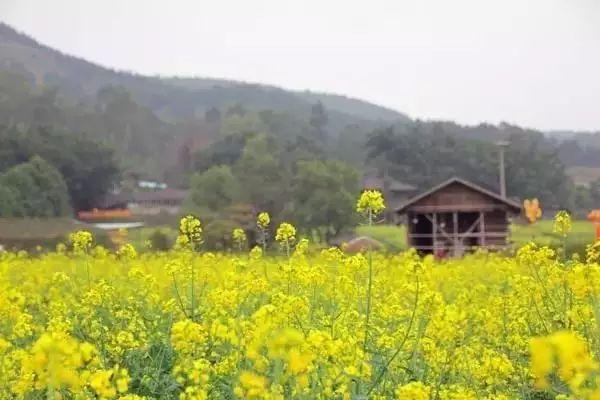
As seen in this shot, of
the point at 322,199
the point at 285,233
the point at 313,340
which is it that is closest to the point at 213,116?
the point at 322,199

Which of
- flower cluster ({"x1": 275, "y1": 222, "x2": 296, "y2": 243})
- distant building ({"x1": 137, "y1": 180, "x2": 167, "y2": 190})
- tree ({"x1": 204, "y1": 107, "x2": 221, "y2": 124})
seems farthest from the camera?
tree ({"x1": 204, "y1": 107, "x2": 221, "y2": 124})

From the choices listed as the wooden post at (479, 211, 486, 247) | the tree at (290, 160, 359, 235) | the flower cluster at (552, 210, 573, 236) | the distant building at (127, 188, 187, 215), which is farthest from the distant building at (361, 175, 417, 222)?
the flower cluster at (552, 210, 573, 236)

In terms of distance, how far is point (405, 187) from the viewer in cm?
4428

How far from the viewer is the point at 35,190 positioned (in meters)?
29.3

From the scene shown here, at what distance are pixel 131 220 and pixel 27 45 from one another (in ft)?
247

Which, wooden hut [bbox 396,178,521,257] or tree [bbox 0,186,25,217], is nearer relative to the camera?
wooden hut [bbox 396,178,521,257]

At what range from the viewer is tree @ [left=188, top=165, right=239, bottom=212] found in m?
31.6

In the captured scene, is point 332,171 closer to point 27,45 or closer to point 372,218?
point 372,218

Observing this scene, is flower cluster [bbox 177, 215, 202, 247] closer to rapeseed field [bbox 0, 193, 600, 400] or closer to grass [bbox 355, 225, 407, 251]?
rapeseed field [bbox 0, 193, 600, 400]

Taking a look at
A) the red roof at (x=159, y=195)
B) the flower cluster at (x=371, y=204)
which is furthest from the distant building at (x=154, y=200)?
the flower cluster at (x=371, y=204)

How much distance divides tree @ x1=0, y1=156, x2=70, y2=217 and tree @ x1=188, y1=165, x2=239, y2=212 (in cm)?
461

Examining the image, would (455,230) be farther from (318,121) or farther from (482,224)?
(318,121)

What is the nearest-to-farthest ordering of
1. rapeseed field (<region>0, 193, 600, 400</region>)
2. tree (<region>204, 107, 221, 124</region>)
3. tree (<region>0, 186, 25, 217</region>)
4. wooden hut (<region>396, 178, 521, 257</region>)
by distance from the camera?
rapeseed field (<region>0, 193, 600, 400</region>) < wooden hut (<region>396, 178, 521, 257</region>) < tree (<region>0, 186, 25, 217</region>) < tree (<region>204, 107, 221, 124</region>)

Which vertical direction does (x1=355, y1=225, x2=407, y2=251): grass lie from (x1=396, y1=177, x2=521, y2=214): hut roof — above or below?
below
